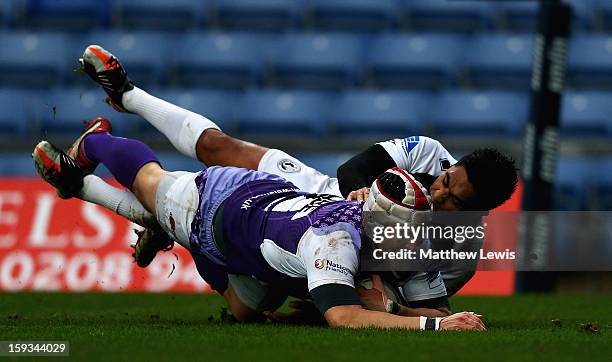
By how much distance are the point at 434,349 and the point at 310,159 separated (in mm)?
6130

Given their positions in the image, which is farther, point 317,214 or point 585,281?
point 585,281

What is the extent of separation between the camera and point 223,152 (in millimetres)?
6797

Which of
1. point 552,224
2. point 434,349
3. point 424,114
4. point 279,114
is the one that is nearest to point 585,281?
point 552,224

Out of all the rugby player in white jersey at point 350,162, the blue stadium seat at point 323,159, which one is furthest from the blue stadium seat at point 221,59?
the rugby player in white jersey at point 350,162

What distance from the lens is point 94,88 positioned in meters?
12.1

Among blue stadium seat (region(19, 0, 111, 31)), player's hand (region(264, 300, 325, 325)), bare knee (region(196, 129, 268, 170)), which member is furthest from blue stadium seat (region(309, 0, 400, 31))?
player's hand (region(264, 300, 325, 325))

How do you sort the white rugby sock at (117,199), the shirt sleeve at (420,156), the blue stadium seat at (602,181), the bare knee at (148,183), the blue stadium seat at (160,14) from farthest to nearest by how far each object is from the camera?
the blue stadium seat at (160,14) < the blue stadium seat at (602,181) < the white rugby sock at (117,199) < the shirt sleeve at (420,156) < the bare knee at (148,183)

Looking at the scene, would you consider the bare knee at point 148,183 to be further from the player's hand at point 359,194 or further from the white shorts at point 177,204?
the player's hand at point 359,194

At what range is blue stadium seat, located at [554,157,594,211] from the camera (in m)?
10.7

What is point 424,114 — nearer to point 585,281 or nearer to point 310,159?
point 310,159

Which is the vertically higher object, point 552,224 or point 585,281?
point 552,224

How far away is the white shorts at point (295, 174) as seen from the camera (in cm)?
678

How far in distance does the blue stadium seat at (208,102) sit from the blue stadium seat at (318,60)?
870mm

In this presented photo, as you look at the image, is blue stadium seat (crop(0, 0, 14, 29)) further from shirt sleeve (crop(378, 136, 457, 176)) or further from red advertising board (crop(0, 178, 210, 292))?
shirt sleeve (crop(378, 136, 457, 176))
